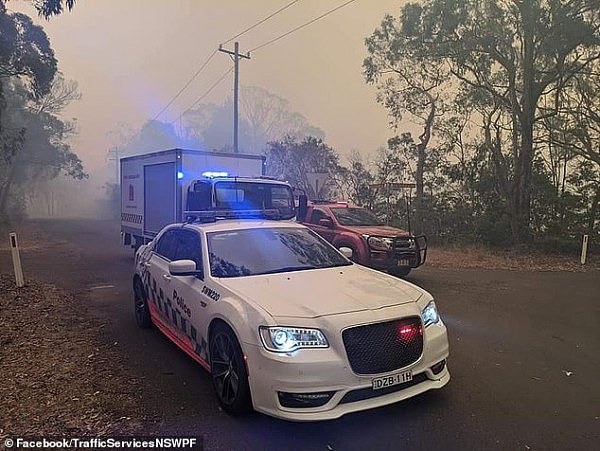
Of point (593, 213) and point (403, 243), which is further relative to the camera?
point (593, 213)

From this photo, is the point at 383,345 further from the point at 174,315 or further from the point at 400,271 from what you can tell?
the point at 400,271

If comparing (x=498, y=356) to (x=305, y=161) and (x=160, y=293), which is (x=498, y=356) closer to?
(x=160, y=293)

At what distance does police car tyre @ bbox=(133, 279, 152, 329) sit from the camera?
21.4ft

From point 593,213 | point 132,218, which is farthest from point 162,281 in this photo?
point 593,213

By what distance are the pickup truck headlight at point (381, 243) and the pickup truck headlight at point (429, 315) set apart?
6.00 metres

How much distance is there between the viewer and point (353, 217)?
39.0 ft

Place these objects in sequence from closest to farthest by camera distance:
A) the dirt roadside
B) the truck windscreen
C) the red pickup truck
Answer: the dirt roadside < the red pickup truck < the truck windscreen

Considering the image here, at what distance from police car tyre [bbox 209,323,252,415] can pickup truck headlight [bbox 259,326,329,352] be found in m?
0.33

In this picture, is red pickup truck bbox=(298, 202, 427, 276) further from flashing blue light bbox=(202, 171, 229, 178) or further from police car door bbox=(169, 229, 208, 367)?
police car door bbox=(169, 229, 208, 367)

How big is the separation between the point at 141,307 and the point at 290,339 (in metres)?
3.63

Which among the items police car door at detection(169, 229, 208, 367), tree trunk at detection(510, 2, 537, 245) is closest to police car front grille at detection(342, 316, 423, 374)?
police car door at detection(169, 229, 208, 367)

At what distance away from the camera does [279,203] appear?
11.6m

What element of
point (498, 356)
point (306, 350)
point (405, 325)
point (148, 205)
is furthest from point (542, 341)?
point (148, 205)

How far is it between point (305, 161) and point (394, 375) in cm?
2501
